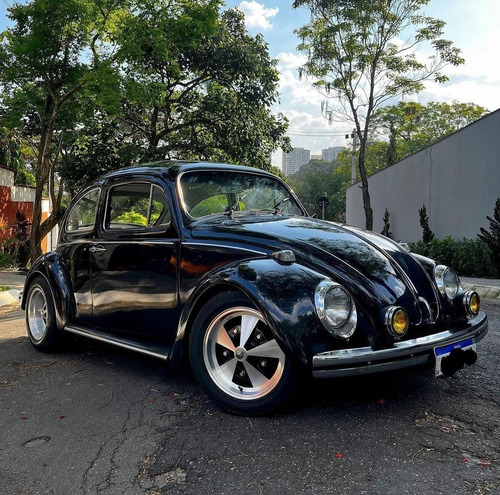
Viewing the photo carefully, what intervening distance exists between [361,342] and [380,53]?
19.3 metres

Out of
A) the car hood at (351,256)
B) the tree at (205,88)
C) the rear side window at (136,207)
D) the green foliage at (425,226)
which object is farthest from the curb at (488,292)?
the tree at (205,88)

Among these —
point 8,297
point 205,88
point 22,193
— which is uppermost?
point 205,88

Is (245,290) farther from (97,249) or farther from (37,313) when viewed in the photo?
(37,313)

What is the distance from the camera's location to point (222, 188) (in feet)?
13.2

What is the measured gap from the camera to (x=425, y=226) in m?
16.8

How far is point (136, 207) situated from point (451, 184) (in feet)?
46.0

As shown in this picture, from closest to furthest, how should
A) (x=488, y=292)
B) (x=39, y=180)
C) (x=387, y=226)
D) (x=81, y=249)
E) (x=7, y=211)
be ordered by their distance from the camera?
(x=81, y=249) → (x=488, y=292) → (x=39, y=180) → (x=7, y=211) → (x=387, y=226)

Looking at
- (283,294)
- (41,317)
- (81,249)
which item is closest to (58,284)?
(81,249)

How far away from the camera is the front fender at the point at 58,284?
4.36m

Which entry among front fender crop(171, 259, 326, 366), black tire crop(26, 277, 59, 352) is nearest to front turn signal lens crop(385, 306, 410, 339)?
front fender crop(171, 259, 326, 366)

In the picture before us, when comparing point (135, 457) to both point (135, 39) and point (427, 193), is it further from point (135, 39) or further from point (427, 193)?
point (427, 193)

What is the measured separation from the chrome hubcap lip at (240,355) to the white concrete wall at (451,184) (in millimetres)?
12092

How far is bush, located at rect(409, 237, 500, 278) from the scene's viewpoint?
11.5 m

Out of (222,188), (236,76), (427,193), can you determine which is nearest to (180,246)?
(222,188)
